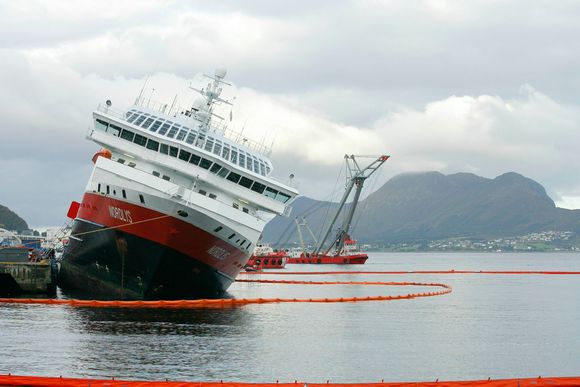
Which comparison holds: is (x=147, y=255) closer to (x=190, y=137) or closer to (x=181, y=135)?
(x=181, y=135)

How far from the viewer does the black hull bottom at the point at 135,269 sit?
44.9m

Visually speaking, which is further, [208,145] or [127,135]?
[208,145]

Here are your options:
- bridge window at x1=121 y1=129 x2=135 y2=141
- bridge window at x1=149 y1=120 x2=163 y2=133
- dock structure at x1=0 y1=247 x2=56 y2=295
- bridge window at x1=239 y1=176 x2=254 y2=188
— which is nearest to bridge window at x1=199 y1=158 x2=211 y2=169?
bridge window at x1=239 y1=176 x2=254 y2=188

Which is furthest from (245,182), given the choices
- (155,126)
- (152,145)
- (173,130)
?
(155,126)

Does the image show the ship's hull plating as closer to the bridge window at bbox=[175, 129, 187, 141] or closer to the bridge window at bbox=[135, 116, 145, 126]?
the bridge window at bbox=[135, 116, 145, 126]

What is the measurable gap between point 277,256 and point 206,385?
478ft

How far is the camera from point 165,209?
144 ft

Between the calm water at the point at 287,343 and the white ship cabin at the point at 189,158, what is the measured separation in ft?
25.5

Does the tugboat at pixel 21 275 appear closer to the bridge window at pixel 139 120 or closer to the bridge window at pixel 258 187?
the bridge window at pixel 139 120

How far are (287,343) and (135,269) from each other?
13.2 meters

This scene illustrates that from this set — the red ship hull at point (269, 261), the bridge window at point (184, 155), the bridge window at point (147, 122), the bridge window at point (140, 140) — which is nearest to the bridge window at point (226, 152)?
the bridge window at point (184, 155)

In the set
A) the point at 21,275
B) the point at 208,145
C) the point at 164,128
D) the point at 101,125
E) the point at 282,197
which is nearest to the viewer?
the point at 164,128

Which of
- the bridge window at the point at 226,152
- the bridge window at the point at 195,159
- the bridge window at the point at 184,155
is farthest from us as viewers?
the bridge window at the point at 226,152

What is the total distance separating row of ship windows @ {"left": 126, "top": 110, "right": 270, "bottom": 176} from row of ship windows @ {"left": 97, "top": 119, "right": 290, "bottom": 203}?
4.06 ft
